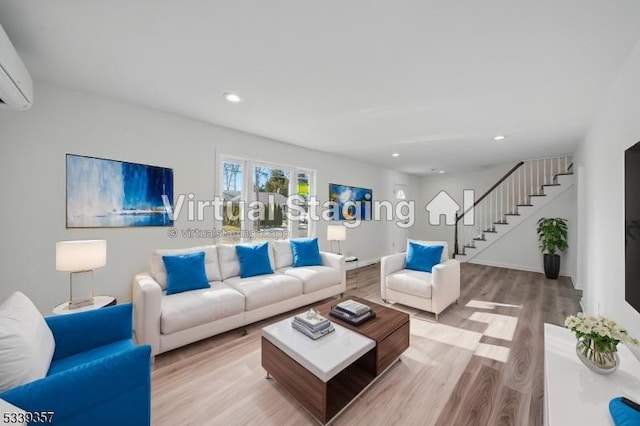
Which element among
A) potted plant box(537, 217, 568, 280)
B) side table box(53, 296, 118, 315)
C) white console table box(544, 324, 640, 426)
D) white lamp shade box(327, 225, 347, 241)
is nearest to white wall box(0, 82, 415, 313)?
side table box(53, 296, 118, 315)

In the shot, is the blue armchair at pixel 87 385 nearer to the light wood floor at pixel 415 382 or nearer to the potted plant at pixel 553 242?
the light wood floor at pixel 415 382

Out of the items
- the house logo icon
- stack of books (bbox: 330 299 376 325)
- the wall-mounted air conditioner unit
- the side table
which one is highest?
the wall-mounted air conditioner unit

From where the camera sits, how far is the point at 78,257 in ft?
6.56

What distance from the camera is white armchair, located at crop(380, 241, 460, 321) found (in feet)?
9.71

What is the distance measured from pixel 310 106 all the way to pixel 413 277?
2.48 m

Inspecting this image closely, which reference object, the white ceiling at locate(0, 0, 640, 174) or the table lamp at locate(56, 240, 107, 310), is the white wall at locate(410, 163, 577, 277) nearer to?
the white ceiling at locate(0, 0, 640, 174)

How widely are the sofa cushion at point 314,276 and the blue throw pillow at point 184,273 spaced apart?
42.4 inches

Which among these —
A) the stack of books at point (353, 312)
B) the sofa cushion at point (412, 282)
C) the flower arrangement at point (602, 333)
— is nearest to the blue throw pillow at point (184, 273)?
Answer: the stack of books at point (353, 312)

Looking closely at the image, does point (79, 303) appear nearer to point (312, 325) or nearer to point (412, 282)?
point (312, 325)

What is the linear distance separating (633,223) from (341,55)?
206cm

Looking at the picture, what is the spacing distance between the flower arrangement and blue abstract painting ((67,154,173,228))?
3712 mm

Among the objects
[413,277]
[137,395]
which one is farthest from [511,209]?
[137,395]

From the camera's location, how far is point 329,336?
188 centimetres

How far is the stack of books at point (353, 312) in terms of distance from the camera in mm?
2082
